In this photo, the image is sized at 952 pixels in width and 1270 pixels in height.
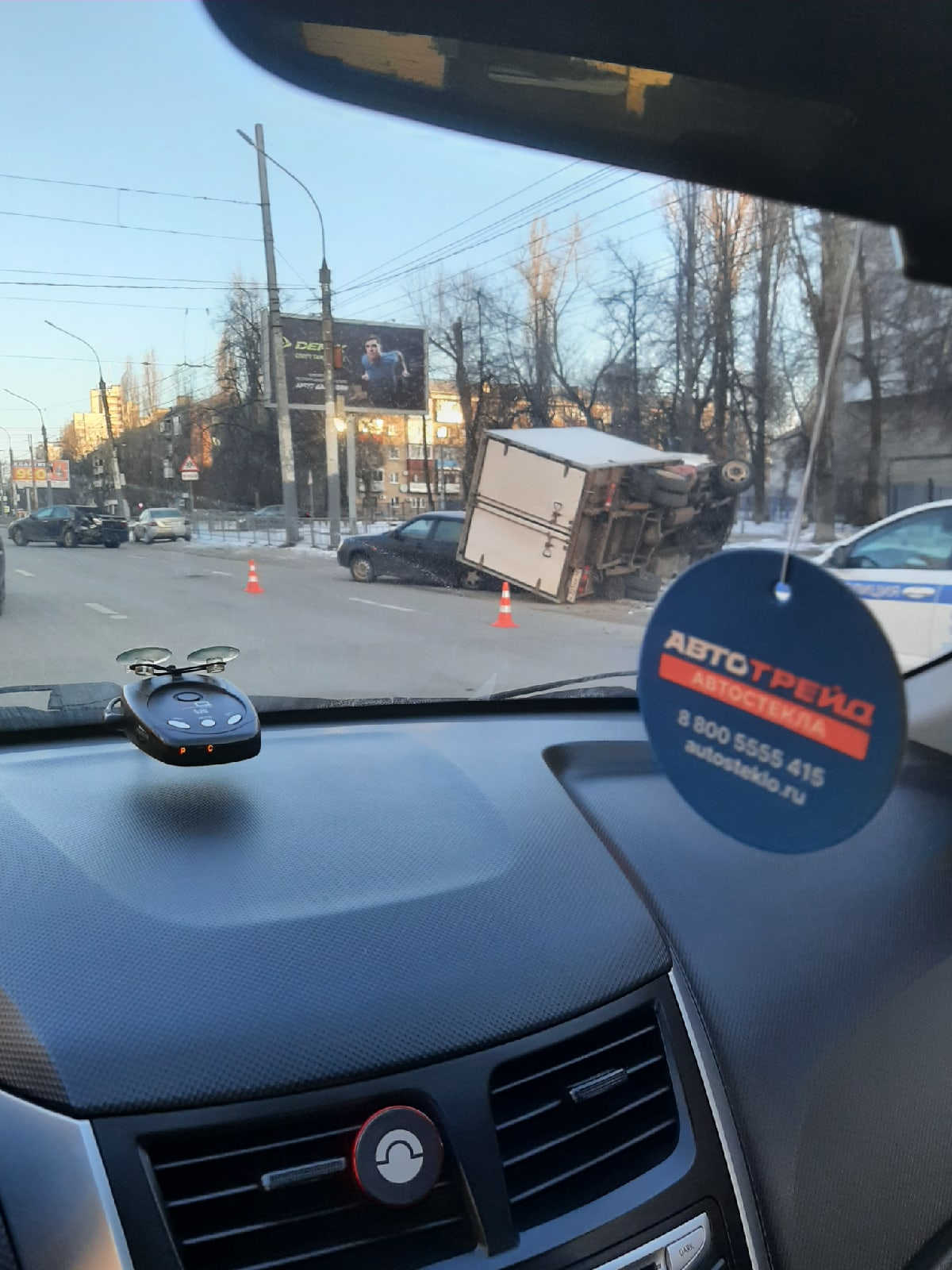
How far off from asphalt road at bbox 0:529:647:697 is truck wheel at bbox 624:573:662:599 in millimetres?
383

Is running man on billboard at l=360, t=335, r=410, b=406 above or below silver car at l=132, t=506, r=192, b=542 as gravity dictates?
above

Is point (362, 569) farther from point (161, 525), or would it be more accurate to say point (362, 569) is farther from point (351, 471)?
point (161, 525)

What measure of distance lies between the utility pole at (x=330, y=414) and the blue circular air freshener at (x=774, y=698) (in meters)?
1.55

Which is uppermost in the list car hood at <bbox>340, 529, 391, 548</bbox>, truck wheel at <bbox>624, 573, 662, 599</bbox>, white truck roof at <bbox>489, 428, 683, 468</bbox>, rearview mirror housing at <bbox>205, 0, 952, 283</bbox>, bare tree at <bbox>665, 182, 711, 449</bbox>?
rearview mirror housing at <bbox>205, 0, 952, 283</bbox>

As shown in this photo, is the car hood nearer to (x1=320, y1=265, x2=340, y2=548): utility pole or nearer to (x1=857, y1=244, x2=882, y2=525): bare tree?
(x1=320, y1=265, x2=340, y2=548): utility pole

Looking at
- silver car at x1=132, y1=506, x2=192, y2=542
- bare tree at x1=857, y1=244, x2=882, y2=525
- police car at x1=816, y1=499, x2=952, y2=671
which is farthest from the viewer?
silver car at x1=132, y1=506, x2=192, y2=542

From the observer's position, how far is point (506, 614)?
8.77 ft

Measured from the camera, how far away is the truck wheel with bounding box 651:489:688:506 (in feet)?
7.00

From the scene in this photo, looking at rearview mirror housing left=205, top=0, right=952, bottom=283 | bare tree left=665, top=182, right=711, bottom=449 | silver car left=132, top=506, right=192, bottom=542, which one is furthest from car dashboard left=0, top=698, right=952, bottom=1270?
rearview mirror housing left=205, top=0, right=952, bottom=283

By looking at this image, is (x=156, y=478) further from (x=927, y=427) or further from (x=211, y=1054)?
(x=927, y=427)

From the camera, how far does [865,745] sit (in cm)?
90

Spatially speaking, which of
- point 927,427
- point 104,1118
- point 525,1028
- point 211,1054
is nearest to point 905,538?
point 927,427

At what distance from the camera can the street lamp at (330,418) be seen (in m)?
2.23

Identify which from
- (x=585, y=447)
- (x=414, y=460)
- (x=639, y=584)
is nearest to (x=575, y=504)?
(x=585, y=447)
